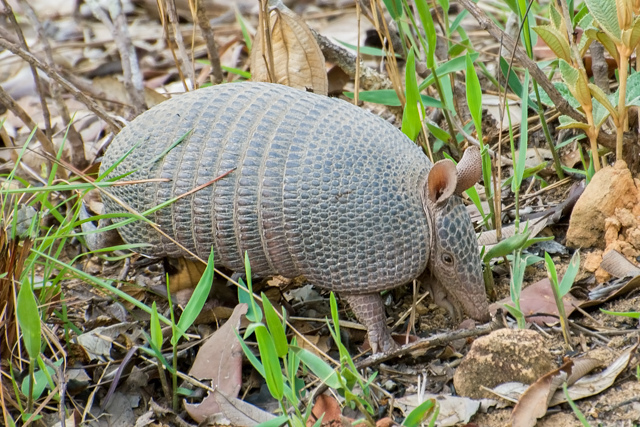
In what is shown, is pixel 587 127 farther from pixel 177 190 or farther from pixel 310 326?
pixel 177 190

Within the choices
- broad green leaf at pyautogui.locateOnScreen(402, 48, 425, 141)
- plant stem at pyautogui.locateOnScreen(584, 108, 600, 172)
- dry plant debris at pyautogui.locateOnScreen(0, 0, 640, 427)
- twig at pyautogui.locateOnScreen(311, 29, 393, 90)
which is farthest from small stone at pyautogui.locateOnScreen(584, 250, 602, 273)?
twig at pyautogui.locateOnScreen(311, 29, 393, 90)

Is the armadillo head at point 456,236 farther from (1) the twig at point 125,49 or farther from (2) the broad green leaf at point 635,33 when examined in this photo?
(1) the twig at point 125,49

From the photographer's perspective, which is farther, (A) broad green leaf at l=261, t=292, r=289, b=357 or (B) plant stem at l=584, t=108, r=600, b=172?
(B) plant stem at l=584, t=108, r=600, b=172

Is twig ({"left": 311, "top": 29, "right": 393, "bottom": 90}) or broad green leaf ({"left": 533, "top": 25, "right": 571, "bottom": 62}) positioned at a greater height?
broad green leaf ({"left": 533, "top": 25, "right": 571, "bottom": 62})

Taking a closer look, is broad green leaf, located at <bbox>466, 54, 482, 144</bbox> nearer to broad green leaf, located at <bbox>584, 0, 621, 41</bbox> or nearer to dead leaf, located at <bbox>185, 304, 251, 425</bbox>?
broad green leaf, located at <bbox>584, 0, 621, 41</bbox>

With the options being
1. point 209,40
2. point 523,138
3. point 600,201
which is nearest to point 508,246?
point 523,138
